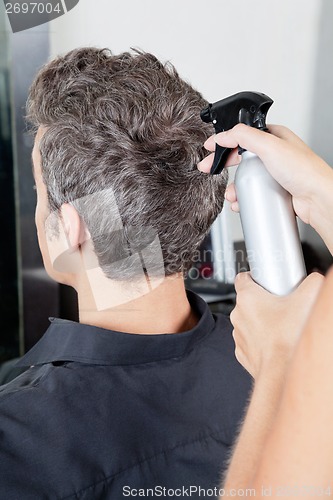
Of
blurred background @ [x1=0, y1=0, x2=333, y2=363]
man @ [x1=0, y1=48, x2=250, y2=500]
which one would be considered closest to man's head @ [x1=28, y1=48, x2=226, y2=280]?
man @ [x1=0, y1=48, x2=250, y2=500]

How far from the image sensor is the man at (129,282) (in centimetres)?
86

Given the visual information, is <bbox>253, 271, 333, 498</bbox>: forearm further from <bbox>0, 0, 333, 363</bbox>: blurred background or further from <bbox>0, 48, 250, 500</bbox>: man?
<bbox>0, 0, 333, 363</bbox>: blurred background

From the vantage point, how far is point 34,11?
1785 millimetres

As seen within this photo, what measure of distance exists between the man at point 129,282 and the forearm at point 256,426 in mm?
301

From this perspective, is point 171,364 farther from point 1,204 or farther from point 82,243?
point 1,204

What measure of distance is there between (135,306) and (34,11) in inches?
45.0

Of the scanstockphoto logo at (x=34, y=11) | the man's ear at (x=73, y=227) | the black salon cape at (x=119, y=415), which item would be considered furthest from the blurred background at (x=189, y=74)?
the black salon cape at (x=119, y=415)

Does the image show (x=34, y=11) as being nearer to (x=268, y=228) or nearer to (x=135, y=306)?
(x=135, y=306)

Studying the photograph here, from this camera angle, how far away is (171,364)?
3.19ft

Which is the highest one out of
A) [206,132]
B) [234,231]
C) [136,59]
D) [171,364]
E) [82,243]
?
[136,59]

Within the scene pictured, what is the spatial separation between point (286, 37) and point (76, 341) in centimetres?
147

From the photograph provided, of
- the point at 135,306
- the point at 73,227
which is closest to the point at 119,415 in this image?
the point at 135,306

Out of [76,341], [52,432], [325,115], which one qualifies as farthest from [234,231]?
[52,432]

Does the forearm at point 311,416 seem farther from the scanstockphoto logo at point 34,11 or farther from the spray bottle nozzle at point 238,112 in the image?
the scanstockphoto logo at point 34,11
